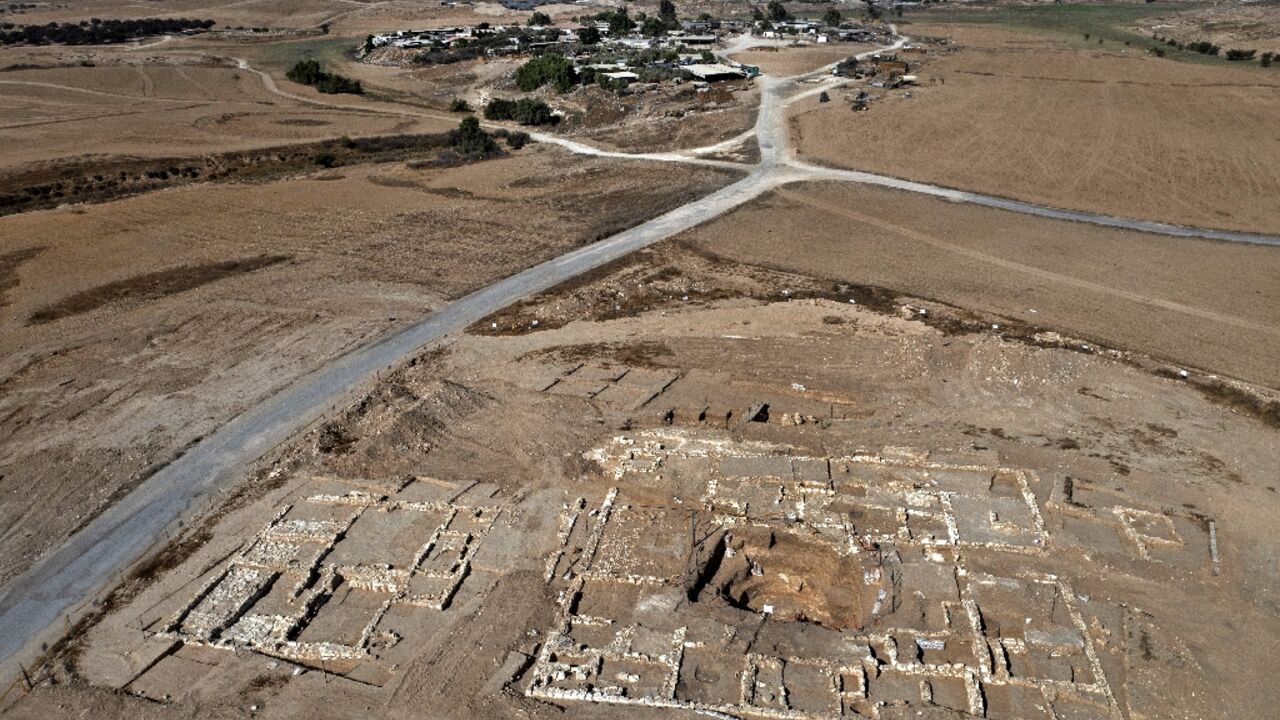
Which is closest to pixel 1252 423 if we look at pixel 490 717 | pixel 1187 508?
pixel 1187 508

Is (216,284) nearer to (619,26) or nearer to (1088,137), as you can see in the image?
(1088,137)

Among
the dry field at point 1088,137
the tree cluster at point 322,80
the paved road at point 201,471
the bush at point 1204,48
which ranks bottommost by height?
the paved road at point 201,471

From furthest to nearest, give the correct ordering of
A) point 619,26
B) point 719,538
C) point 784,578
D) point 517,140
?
point 619,26, point 517,140, point 719,538, point 784,578

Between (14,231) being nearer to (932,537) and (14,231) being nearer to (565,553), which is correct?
(565,553)

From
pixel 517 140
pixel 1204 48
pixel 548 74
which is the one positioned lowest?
pixel 517 140

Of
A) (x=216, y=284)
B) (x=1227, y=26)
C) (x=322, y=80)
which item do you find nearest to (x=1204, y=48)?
(x=1227, y=26)

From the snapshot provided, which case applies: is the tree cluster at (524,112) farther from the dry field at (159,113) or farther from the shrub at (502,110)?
the dry field at (159,113)

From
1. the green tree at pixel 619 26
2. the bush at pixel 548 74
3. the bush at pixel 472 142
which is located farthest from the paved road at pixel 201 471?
the green tree at pixel 619 26

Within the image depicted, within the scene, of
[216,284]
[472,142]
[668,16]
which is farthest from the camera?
[668,16]
